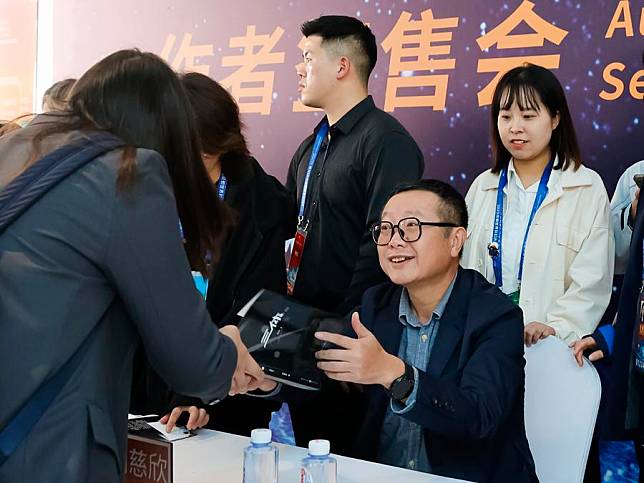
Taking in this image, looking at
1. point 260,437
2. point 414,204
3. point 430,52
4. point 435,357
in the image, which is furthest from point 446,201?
point 430,52

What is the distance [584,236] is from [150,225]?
177 cm

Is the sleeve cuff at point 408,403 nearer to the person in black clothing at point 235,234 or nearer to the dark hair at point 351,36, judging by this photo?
the person in black clothing at point 235,234

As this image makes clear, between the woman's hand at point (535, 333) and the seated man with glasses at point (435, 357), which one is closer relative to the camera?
the seated man with glasses at point (435, 357)

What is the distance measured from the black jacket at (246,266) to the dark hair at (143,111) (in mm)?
997

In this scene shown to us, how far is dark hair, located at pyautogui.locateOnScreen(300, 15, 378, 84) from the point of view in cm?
290

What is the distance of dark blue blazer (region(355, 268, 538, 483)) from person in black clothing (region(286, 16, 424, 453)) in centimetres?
54

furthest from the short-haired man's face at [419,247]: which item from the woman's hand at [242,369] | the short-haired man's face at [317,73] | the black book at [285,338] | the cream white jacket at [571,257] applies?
the short-haired man's face at [317,73]

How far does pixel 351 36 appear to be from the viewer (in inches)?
115

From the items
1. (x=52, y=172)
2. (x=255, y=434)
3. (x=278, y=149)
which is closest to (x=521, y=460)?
(x=255, y=434)

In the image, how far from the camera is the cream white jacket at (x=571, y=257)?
2.52 metres

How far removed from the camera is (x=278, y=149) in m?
3.61

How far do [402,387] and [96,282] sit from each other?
2.35ft

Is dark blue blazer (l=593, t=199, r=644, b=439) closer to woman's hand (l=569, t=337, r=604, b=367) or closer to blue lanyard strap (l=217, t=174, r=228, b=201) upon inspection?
woman's hand (l=569, t=337, r=604, b=367)

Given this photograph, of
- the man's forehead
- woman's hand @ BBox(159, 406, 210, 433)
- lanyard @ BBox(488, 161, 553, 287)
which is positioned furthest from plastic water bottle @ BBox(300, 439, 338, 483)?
lanyard @ BBox(488, 161, 553, 287)
